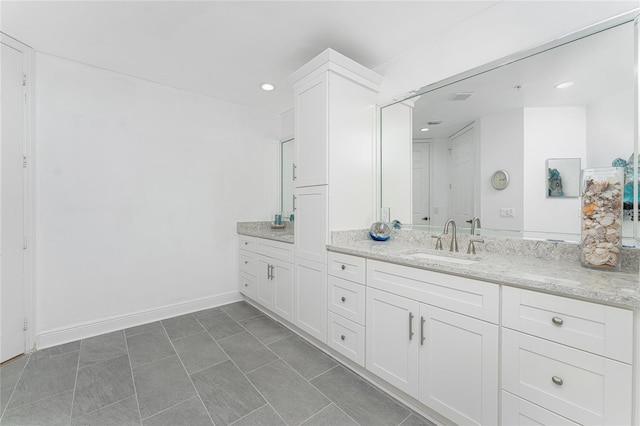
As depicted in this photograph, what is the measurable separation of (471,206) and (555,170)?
511mm

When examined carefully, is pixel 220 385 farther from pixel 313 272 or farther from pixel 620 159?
pixel 620 159

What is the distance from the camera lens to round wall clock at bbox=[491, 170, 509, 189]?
1688 mm

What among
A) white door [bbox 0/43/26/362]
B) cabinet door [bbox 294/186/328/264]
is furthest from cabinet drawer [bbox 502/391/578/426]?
white door [bbox 0/43/26/362]

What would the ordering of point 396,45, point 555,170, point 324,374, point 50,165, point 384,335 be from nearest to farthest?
point 555,170, point 384,335, point 324,374, point 396,45, point 50,165

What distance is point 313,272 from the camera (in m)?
2.20

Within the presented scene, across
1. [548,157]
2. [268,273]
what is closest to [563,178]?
[548,157]

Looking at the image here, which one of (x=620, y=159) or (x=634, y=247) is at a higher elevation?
(x=620, y=159)

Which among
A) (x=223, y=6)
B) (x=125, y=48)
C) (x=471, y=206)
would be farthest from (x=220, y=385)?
(x=125, y=48)

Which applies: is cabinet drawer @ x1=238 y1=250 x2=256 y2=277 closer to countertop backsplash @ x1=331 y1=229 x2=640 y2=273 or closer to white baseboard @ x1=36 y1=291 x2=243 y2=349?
white baseboard @ x1=36 y1=291 x2=243 y2=349

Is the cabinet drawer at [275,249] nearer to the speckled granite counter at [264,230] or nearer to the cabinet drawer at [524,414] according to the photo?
the speckled granite counter at [264,230]

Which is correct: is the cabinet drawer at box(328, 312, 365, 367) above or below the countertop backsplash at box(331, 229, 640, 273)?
below

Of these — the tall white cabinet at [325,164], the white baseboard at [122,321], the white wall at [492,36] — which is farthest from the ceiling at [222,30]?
Result: the white baseboard at [122,321]

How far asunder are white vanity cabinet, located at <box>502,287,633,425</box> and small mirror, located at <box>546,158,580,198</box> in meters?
0.73

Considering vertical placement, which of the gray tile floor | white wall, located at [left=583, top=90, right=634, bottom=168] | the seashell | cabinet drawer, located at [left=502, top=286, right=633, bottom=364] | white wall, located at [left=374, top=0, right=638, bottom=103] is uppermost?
white wall, located at [left=374, top=0, right=638, bottom=103]
